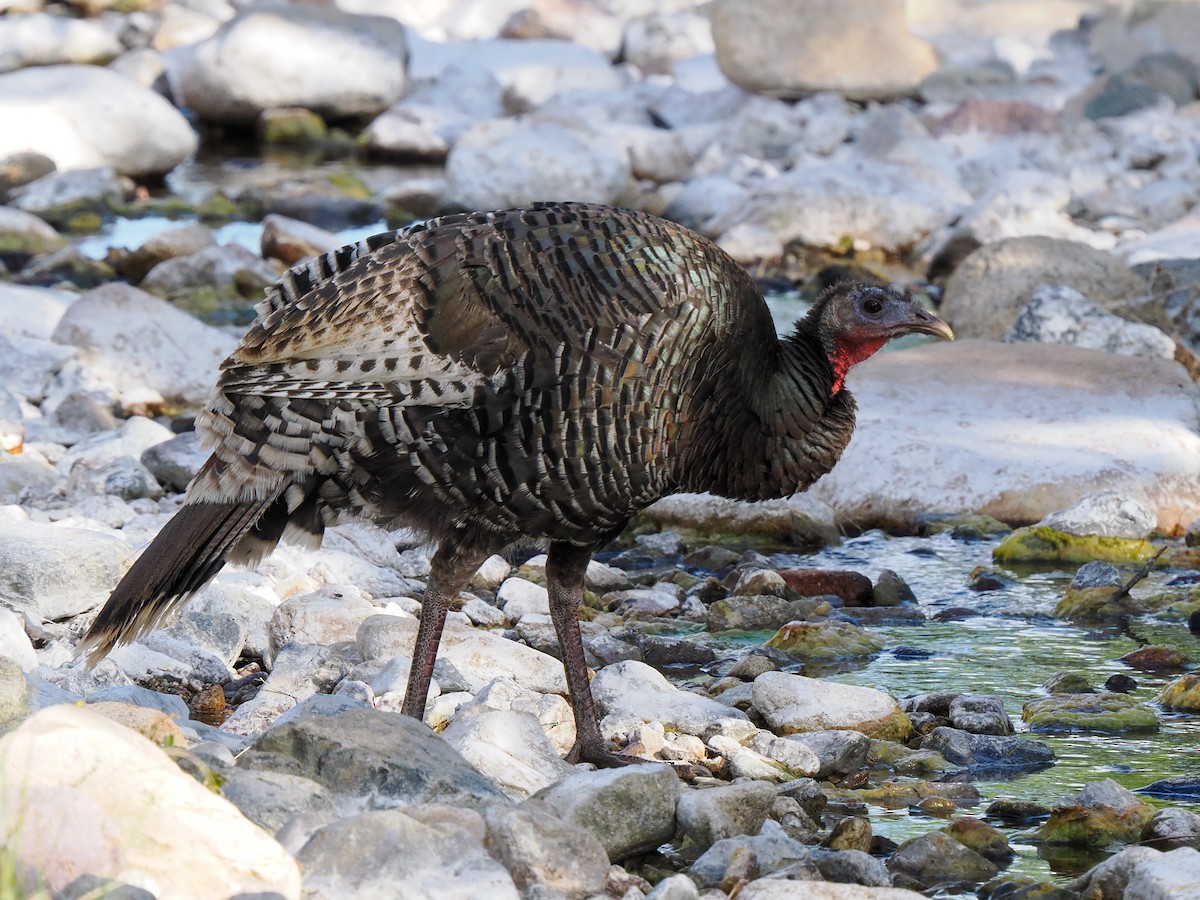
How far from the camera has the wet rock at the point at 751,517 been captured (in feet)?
27.3

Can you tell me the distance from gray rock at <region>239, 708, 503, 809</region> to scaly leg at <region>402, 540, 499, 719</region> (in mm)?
790

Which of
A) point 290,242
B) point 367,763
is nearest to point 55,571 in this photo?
point 367,763

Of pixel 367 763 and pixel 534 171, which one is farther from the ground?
pixel 367 763

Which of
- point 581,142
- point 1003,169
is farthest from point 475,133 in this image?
point 1003,169

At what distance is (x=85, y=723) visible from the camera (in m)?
3.72

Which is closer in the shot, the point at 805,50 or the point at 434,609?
the point at 434,609

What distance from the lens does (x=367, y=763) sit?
14.2 feet

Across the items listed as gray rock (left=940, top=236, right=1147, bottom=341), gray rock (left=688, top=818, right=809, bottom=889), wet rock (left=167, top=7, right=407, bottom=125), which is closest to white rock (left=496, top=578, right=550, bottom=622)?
gray rock (left=688, top=818, right=809, bottom=889)

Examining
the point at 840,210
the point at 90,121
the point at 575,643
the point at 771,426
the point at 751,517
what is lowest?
the point at 90,121

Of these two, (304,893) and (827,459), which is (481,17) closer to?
(827,459)

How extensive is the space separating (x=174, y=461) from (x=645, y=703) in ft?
10.9

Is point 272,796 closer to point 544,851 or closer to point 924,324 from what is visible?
point 544,851

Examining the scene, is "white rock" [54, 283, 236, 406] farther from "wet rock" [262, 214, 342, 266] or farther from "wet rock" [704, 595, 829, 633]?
→ "wet rock" [704, 595, 829, 633]

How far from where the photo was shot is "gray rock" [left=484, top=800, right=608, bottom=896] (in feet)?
13.3
